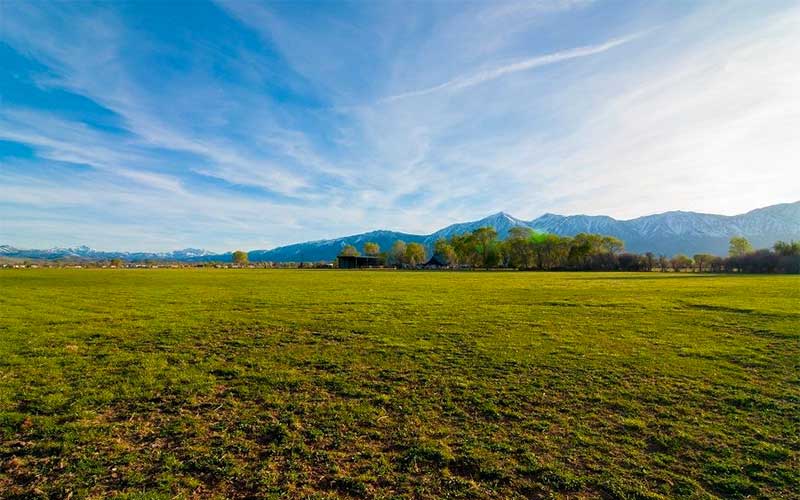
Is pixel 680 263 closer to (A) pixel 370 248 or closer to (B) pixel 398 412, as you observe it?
(A) pixel 370 248

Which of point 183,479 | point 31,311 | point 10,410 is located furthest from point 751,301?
point 31,311

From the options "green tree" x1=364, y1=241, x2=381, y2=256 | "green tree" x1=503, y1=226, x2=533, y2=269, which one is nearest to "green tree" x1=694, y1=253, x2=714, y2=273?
"green tree" x1=503, y1=226, x2=533, y2=269

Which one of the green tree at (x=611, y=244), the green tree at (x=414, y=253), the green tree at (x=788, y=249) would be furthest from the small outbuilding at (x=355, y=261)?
the green tree at (x=788, y=249)

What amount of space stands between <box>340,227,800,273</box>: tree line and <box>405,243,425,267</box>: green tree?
33.9ft

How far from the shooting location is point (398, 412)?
766cm

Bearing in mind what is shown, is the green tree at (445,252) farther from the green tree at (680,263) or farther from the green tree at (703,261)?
the green tree at (703,261)

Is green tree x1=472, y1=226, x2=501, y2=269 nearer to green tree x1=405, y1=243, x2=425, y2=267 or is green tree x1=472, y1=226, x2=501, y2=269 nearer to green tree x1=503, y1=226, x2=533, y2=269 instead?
green tree x1=503, y1=226, x2=533, y2=269

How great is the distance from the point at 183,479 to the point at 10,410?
5538 mm

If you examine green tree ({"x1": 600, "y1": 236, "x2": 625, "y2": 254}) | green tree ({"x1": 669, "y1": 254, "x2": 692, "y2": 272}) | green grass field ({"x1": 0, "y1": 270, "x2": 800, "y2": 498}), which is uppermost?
green tree ({"x1": 600, "y1": 236, "x2": 625, "y2": 254})

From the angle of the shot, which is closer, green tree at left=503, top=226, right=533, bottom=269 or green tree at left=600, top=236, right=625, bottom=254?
green tree at left=600, top=236, right=625, bottom=254

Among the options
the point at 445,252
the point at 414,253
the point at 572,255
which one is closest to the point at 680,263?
the point at 572,255

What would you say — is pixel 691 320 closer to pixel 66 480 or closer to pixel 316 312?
pixel 316 312

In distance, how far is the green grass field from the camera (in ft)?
17.7

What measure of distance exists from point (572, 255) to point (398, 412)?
137 m
